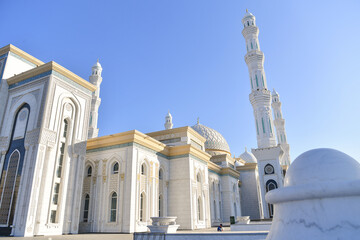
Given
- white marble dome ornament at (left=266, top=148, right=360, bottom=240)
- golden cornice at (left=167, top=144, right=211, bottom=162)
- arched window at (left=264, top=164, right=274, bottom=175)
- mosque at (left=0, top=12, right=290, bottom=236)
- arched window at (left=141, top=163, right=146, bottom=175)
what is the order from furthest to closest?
arched window at (left=264, top=164, right=274, bottom=175) → golden cornice at (left=167, top=144, right=211, bottom=162) → arched window at (left=141, top=163, right=146, bottom=175) → mosque at (left=0, top=12, right=290, bottom=236) → white marble dome ornament at (left=266, top=148, right=360, bottom=240)

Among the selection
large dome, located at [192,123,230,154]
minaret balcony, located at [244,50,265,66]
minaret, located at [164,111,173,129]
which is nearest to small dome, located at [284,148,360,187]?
large dome, located at [192,123,230,154]

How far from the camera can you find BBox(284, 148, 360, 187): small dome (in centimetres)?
196

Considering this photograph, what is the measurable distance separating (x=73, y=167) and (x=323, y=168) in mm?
12836

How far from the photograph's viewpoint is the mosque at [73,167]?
1141cm

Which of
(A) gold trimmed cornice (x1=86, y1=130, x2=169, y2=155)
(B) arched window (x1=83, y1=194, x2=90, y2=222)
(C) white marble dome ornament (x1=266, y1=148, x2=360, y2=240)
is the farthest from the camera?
(A) gold trimmed cornice (x1=86, y1=130, x2=169, y2=155)

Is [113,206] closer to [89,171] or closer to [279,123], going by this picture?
[89,171]

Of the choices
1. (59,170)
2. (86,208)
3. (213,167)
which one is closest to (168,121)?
(213,167)

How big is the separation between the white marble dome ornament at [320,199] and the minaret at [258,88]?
24.9 m

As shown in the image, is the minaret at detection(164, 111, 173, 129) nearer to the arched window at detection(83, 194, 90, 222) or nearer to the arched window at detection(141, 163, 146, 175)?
the arched window at detection(141, 163, 146, 175)

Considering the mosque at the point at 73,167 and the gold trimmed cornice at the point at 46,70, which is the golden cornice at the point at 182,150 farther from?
the gold trimmed cornice at the point at 46,70

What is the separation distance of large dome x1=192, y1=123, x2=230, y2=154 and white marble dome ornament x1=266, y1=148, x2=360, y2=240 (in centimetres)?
2647

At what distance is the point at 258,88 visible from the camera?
27172 mm

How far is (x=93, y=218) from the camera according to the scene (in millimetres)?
13797

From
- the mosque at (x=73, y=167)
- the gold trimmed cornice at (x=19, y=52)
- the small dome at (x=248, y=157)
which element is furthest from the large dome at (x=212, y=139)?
the gold trimmed cornice at (x=19, y=52)
